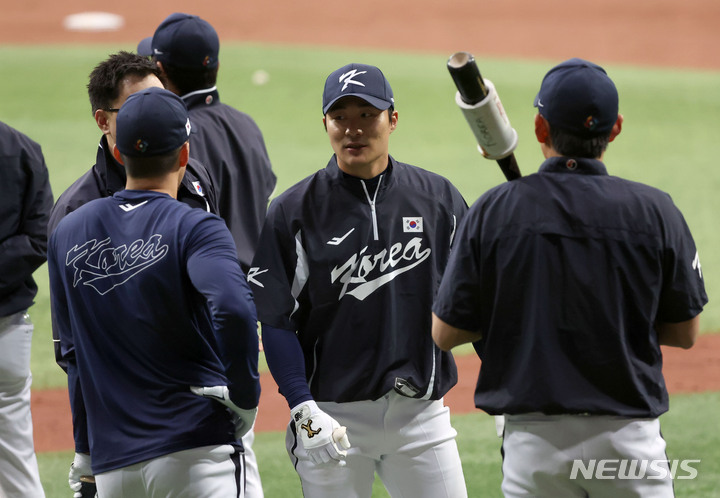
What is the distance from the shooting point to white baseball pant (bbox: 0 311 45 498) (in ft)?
13.8

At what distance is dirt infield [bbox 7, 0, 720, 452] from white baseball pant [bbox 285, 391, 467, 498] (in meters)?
12.4

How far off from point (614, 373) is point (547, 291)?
27 centimetres

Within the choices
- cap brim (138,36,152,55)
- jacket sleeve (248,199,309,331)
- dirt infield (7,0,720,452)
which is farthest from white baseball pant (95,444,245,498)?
dirt infield (7,0,720,452)

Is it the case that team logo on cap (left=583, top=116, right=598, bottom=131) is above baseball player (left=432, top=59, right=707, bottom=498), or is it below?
above

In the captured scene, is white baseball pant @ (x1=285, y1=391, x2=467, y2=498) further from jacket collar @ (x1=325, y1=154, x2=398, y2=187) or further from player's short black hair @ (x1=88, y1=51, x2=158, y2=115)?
player's short black hair @ (x1=88, y1=51, x2=158, y2=115)

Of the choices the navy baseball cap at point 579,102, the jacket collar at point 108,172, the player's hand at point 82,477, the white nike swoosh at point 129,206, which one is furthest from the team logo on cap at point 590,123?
the player's hand at point 82,477

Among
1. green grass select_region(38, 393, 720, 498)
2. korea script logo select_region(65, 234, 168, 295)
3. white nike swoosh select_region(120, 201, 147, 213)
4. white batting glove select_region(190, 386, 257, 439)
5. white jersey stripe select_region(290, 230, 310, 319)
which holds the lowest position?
green grass select_region(38, 393, 720, 498)

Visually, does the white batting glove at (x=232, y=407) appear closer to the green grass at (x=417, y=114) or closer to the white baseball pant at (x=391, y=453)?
the white baseball pant at (x=391, y=453)

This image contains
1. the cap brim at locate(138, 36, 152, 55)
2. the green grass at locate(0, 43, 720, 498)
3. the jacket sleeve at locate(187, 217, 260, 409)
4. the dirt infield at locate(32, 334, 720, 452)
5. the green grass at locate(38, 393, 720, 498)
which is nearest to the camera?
the jacket sleeve at locate(187, 217, 260, 409)

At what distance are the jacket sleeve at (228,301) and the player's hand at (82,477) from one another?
801 millimetres

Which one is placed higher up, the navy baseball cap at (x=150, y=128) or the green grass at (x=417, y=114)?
the navy baseball cap at (x=150, y=128)

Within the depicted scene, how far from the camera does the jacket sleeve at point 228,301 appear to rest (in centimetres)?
253

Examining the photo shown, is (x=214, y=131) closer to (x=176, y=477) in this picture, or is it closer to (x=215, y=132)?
(x=215, y=132)

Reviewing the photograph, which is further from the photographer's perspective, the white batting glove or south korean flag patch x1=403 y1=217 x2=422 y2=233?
south korean flag patch x1=403 y1=217 x2=422 y2=233
